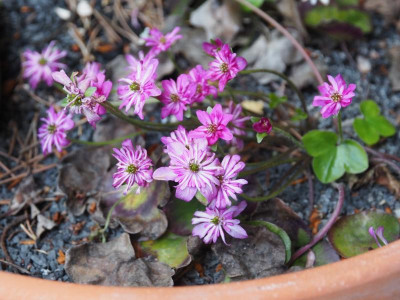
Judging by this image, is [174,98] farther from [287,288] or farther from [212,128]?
[287,288]

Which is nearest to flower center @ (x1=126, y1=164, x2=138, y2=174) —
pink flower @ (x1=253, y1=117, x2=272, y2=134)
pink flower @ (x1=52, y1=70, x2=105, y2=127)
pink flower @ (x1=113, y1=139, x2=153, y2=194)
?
pink flower @ (x1=113, y1=139, x2=153, y2=194)

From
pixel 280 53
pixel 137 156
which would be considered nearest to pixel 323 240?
pixel 137 156

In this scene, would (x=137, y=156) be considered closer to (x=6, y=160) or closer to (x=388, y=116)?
Result: (x=6, y=160)

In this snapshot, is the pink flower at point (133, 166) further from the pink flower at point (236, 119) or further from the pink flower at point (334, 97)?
the pink flower at point (334, 97)

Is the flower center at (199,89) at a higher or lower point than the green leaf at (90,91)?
lower

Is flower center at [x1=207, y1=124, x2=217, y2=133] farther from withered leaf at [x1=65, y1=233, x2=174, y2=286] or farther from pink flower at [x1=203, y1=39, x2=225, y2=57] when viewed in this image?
withered leaf at [x1=65, y1=233, x2=174, y2=286]

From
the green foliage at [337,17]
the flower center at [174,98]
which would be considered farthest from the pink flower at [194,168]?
the green foliage at [337,17]

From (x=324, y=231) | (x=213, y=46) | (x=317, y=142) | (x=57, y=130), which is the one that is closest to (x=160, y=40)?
(x=213, y=46)
